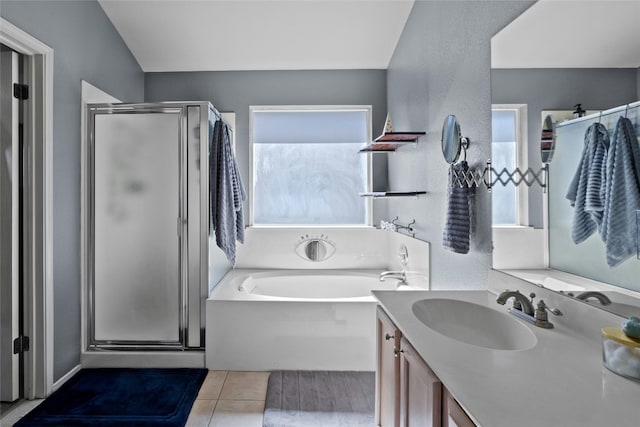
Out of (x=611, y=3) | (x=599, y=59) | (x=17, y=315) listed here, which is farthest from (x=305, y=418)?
(x=611, y=3)

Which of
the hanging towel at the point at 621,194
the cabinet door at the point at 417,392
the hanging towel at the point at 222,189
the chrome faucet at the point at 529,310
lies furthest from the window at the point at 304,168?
the hanging towel at the point at 621,194

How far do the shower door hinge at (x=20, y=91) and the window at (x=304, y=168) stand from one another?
1.79m

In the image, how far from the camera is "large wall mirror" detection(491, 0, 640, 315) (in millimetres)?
939

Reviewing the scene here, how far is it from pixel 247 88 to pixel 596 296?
3.21 meters

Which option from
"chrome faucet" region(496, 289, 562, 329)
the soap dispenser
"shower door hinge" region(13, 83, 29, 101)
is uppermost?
"shower door hinge" region(13, 83, 29, 101)

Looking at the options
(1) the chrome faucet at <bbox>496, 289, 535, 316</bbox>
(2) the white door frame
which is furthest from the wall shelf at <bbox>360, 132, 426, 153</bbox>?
(2) the white door frame

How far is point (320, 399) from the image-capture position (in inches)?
80.9

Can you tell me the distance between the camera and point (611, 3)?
0.95 m

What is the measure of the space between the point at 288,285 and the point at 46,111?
2.21 m

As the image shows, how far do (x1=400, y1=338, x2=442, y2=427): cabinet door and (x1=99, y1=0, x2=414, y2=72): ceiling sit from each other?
8.71 ft

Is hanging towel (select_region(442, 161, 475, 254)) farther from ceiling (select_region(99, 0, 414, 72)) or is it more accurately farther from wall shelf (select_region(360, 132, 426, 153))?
ceiling (select_region(99, 0, 414, 72))

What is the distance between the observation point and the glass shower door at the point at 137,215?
2.46 meters

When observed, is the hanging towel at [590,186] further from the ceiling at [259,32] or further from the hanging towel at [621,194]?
the ceiling at [259,32]

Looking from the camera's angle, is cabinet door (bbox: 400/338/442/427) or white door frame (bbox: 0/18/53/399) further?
white door frame (bbox: 0/18/53/399)
